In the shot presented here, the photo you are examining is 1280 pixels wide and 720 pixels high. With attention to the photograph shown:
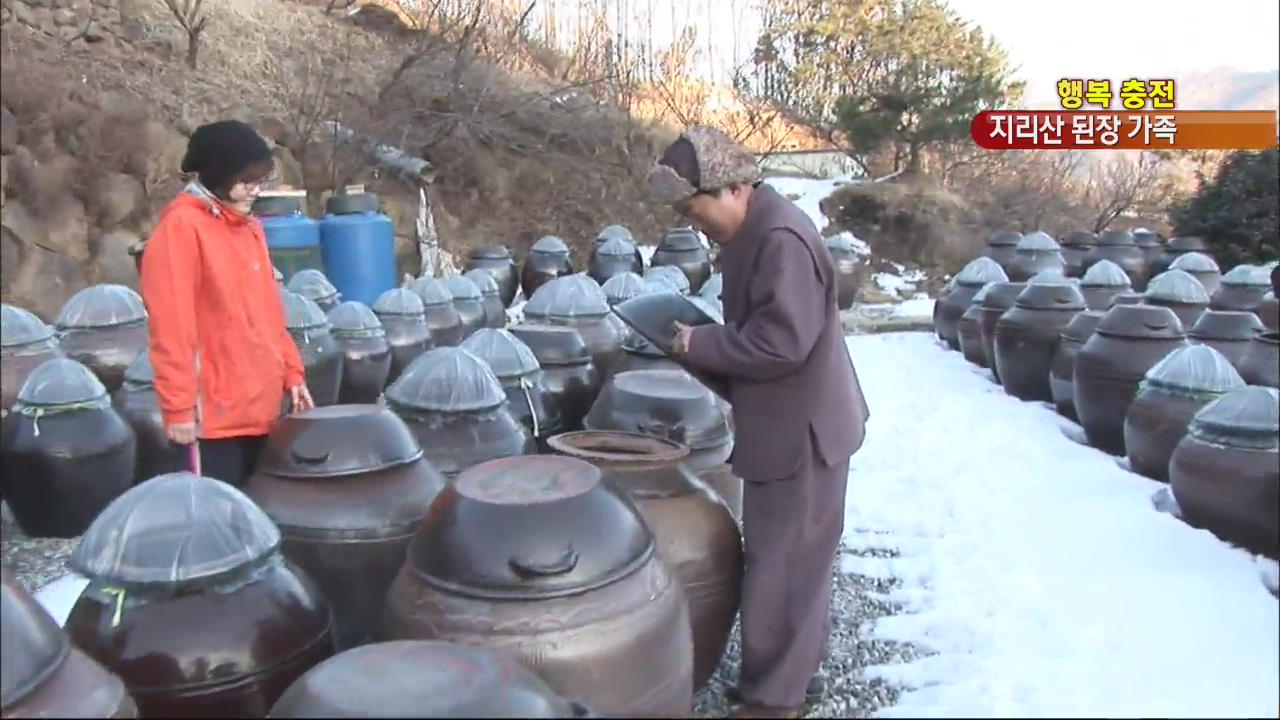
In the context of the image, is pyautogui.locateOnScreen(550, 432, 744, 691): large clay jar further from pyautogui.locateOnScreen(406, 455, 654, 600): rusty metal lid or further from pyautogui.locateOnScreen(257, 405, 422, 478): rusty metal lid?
pyautogui.locateOnScreen(257, 405, 422, 478): rusty metal lid

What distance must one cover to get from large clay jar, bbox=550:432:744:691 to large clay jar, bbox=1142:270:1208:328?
6.58 m

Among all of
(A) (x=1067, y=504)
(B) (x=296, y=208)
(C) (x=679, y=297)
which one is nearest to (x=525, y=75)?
(B) (x=296, y=208)

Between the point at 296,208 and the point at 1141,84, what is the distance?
328 inches

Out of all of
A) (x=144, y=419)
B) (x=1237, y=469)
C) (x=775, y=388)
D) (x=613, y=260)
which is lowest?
(x=1237, y=469)


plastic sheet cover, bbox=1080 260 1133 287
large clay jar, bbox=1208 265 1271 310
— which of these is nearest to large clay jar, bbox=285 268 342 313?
plastic sheet cover, bbox=1080 260 1133 287

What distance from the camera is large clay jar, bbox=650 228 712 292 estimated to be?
11664 mm

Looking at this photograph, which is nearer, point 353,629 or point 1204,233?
point 353,629

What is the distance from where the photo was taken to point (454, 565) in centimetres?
267

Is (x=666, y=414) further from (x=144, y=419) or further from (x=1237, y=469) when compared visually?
(x=144, y=419)

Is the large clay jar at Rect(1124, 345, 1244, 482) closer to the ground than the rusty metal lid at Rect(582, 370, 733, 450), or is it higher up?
closer to the ground

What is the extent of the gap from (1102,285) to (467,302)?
19.5ft

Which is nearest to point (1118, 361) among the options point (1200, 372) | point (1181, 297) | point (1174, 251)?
point (1200, 372)

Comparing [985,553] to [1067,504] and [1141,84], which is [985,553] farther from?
[1141,84]

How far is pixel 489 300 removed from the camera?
946 centimetres
